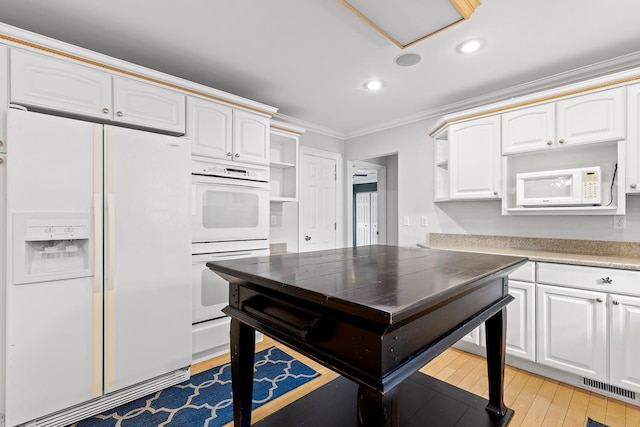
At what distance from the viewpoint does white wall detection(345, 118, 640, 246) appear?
248 centimetres

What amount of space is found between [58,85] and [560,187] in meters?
3.71

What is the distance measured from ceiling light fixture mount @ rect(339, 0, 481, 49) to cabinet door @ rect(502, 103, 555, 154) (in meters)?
1.31

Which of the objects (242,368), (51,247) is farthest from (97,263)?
(242,368)

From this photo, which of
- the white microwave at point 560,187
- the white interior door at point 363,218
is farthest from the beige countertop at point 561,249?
the white interior door at point 363,218

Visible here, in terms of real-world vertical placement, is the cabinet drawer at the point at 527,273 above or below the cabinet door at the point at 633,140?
below

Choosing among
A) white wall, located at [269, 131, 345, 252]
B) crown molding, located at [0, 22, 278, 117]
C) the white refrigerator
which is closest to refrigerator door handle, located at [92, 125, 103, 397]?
the white refrigerator

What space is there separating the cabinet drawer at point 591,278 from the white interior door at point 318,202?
255 centimetres

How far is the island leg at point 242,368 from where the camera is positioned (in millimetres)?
1310

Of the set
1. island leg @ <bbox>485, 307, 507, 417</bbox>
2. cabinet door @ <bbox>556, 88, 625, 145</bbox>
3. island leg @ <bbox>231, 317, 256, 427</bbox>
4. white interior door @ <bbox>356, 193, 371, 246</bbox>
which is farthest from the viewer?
white interior door @ <bbox>356, 193, 371, 246</bbox>

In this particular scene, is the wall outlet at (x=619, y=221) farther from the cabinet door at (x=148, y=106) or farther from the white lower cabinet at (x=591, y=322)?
the cabinet door at (x=148, y=106)

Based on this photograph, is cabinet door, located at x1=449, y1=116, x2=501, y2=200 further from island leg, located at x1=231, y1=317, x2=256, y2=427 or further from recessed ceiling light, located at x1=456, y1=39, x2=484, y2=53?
island leg, located at x1=231, y1=317, x2=256, y2=427

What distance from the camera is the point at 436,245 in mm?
3309

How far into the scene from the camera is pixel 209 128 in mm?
2557

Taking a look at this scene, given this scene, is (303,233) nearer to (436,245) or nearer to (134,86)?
(436,245)
